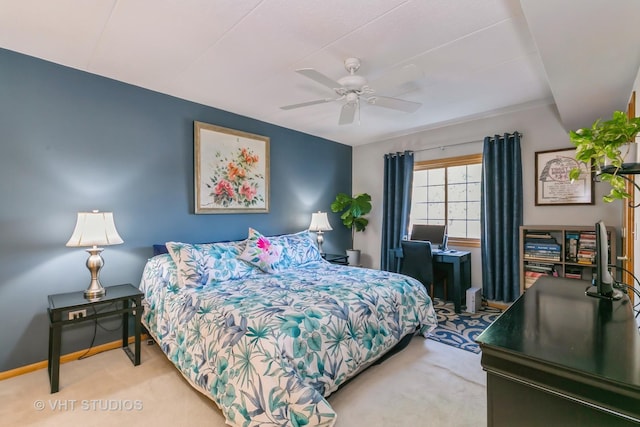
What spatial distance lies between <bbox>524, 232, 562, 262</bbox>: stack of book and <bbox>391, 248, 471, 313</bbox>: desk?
70 cm

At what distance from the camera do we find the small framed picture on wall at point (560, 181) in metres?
3.29

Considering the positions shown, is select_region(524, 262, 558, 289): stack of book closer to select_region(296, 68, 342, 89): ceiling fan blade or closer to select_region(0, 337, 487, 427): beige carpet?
select_region(0, 337, 487, 427): beige carpet

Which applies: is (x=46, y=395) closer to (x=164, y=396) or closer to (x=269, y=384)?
(x=164, y=396)

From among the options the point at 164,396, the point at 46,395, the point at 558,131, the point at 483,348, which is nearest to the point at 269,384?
the point at 164,396

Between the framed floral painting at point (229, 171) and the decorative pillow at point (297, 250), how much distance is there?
0.68 metres

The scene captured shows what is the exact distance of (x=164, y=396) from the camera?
6.75ft

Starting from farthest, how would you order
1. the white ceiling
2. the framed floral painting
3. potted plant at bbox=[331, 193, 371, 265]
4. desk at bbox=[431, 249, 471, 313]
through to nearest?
potted plant at bbox=[331, 193, 371, 265]
desk at bbox=[431, 249, 471, 313]
the framed floral painting
the white ceiling

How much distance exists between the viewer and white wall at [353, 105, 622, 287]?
11.0 ft

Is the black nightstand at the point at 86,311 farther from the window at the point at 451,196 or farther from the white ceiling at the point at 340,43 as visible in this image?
the window at the point at 451,196

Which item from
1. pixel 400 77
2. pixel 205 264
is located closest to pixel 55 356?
pixel 205 264

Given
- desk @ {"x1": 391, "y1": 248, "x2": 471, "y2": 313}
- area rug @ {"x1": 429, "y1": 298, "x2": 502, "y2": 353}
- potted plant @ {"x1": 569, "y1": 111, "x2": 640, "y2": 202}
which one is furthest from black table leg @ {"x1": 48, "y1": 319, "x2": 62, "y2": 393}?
desk @ {"x1": 391, "y1": 248, "x2": 471, "y2": 313}

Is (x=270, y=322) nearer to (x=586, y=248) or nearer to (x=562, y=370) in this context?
(x=562, y=370)

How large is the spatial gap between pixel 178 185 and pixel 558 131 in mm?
4350

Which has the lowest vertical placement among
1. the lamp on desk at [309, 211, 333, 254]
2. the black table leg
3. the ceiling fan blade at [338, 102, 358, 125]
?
the black table leg
